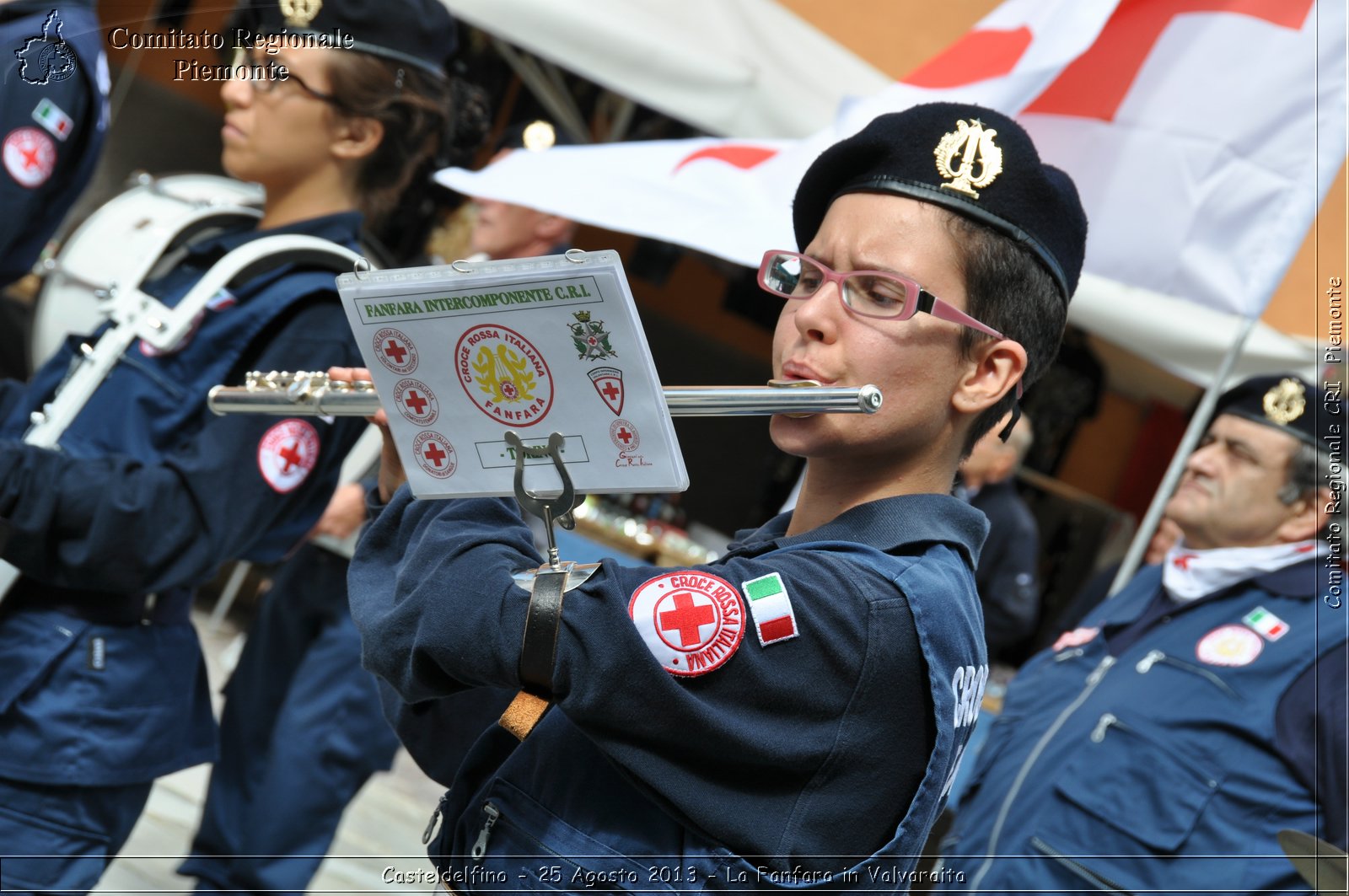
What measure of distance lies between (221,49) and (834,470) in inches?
167

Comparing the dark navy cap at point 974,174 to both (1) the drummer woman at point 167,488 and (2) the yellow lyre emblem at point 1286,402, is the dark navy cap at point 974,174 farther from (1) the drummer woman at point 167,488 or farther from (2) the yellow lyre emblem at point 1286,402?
(2) the yellow lyre emblem at point 1286,402

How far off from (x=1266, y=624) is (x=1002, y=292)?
1904 millimetres

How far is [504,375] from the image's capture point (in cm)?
142

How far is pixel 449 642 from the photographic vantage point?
4.38ft

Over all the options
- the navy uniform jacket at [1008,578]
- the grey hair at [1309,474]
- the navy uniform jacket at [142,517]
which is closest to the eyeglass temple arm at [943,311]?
the navy uniform jacket at [142,517]

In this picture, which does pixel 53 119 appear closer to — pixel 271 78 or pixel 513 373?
pixel 271 78

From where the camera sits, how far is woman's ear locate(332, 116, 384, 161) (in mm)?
2570

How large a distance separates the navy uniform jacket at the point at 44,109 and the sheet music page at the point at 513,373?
4.08 feet

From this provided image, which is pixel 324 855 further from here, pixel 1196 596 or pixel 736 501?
pixel 736 501

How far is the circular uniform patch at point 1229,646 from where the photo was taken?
306cm

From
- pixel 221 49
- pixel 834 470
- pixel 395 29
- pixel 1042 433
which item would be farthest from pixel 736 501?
pixel 834 470

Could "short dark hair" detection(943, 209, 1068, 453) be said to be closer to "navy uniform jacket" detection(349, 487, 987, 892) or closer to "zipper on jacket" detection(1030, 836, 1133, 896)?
"navy uniform jacket" detection(349, 487, 987, 892)

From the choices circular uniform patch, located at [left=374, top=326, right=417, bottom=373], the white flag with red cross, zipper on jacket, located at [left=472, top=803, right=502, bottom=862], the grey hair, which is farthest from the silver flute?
the grey hair

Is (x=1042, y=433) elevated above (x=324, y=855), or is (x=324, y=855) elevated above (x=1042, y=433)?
(x=324, y=855)
